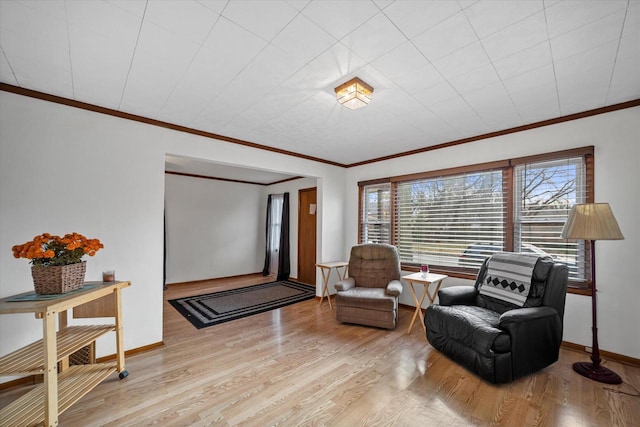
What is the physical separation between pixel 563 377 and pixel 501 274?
936 mm

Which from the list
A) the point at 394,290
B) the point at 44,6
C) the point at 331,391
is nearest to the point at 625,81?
the point at 394,290

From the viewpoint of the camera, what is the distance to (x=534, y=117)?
283 centimetres

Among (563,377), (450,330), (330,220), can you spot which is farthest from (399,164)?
(563,377)

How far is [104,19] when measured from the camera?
147 centimetres

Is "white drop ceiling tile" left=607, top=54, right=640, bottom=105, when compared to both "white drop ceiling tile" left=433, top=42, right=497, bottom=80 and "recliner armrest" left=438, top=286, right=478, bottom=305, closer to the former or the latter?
"white drop ceiling tile" left=433, top=42, right=497, bottom=80

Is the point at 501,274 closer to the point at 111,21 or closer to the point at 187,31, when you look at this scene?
the point at 187,31

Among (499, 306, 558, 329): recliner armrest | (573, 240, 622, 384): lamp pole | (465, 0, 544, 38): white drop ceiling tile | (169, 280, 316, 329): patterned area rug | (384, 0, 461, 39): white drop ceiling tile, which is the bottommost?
(169, 280, 316, 329): patterned area rug

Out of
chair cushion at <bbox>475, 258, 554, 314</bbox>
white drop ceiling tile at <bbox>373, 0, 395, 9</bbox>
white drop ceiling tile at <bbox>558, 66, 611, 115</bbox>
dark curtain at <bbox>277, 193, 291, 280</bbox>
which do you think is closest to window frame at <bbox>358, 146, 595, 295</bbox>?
white drop ceiling tile at <bbox>558, 66, 611, 115</bbox>

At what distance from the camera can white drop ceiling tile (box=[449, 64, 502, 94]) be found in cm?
197

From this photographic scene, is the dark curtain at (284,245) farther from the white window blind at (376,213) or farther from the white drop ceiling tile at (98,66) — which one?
the white drop ceiling tile at (98,66)

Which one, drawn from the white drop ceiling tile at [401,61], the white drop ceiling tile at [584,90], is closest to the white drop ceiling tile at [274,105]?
the white drop ceiling tile at [401,61]

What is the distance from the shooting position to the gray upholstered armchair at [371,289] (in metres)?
3.25

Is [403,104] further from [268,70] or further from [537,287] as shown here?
[537,287]

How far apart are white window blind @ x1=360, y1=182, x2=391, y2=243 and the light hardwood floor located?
191cm
